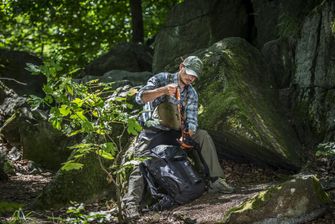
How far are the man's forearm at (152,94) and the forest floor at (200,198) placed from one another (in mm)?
1304

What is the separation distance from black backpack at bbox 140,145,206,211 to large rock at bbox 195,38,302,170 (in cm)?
97

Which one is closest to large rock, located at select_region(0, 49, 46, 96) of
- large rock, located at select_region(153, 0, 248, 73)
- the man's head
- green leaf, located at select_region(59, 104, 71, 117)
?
large rock, located at select_region(153, 0, 248, 73)

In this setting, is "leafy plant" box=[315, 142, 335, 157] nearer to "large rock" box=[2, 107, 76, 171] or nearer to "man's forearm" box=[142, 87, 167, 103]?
"man's forearm" box=[142, 87, 167, 103]

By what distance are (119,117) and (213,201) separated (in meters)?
1.67

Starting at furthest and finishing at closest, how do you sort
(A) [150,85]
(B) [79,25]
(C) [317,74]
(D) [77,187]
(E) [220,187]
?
(B) [79,25]
(C) [317,74]
(D) [77,187]
(A) [150,85]
(E) [220,187]

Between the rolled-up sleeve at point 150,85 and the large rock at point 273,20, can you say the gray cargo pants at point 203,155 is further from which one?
the large rock at point 273,20

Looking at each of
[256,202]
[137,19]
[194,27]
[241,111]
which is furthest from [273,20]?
[256,202]

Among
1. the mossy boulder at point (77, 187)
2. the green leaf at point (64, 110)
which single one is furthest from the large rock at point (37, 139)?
the green leaf at point (64, 110)

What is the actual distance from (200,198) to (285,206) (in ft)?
5.20

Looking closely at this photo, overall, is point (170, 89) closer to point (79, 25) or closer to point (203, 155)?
point (203, 155)

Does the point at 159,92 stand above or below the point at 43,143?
above

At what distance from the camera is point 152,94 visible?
6.14 metres

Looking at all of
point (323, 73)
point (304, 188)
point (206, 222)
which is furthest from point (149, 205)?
point (323, 73)

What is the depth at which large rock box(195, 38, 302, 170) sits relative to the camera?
22.5ft
